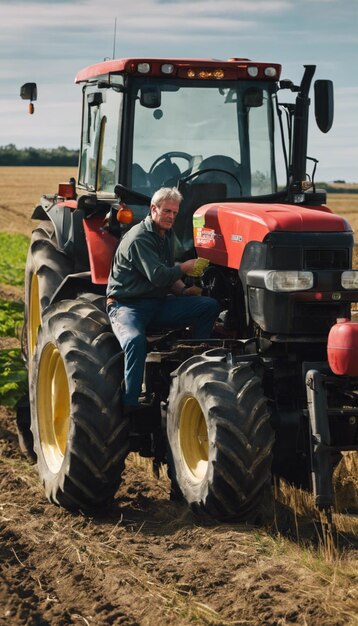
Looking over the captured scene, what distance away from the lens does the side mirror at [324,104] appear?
706cm

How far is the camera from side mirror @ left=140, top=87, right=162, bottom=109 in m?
7.26

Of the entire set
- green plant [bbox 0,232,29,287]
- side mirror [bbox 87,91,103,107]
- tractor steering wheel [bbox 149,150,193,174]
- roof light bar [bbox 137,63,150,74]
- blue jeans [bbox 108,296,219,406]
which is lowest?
green plant [bbox 0,232,29,287]

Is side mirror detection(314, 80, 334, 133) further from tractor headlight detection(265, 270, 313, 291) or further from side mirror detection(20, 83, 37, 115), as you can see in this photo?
side mirror detection(20, 83, 37, 115)

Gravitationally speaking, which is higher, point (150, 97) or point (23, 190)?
point (150, 97)

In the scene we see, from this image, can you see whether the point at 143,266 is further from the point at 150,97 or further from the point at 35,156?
the point at 35,156

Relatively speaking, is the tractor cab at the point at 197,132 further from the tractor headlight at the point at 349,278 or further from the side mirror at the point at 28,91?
the side mirror at the point at 28,91

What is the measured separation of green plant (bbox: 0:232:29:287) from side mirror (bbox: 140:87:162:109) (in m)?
12.9

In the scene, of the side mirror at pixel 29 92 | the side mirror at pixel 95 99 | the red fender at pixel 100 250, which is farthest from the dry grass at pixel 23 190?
the red fender at pixel 100 250

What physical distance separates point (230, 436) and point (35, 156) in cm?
7447

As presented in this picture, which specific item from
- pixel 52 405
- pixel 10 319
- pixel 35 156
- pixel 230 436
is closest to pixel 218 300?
pixel 52 405

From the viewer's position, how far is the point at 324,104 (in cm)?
706

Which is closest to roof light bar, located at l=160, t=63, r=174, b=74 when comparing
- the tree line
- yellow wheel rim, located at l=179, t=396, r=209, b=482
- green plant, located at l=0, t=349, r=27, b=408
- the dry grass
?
yellow wheel rim, located at l=179, t=396, r=209, b=482

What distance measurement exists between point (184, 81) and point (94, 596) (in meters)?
3.53

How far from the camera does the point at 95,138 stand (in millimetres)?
7914
